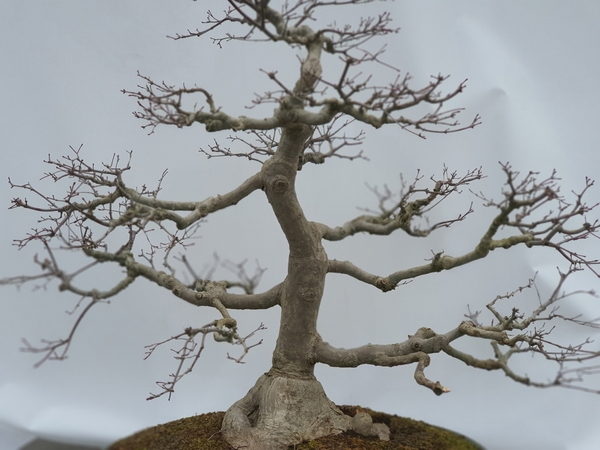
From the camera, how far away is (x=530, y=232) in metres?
2.36

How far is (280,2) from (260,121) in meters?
1.23

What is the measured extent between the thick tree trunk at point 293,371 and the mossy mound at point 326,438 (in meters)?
0.06

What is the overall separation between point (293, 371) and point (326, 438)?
0.33 m

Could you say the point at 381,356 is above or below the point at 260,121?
below

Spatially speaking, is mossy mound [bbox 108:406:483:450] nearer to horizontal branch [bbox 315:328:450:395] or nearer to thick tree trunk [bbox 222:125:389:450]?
thick tree trunk [bbox 222:125:389:450]

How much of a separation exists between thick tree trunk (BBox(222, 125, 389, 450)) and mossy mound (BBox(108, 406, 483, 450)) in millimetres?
65

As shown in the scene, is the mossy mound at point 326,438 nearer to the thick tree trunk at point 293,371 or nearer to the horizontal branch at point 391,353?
the thick tree trunk at point 293,371

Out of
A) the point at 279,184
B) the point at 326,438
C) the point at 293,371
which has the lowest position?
the point at 326,438

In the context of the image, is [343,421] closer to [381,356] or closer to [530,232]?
[381,356]

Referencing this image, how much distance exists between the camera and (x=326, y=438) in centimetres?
269

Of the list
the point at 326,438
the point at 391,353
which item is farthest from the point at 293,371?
the point at 391,353

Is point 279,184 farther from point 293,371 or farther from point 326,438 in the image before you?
point 326,438

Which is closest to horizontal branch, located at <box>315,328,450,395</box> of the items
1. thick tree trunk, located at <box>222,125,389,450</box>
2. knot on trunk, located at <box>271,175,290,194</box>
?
thick tree trunk, located at <box>222,125,389,450</box>

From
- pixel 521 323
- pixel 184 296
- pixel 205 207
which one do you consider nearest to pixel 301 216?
pixel 205 207
